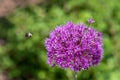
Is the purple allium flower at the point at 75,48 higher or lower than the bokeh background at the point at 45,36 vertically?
lower

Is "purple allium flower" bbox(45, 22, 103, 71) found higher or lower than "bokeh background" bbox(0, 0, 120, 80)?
→ lower

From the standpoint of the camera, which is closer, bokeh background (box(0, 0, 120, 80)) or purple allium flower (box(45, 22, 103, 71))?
purple allium flower (box(45, 22, 103, 71))

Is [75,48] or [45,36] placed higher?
[45,36]

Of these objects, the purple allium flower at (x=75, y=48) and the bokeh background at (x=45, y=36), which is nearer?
the purple allium flower at (x=75, y=48)

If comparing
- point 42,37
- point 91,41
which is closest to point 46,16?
point 42,37

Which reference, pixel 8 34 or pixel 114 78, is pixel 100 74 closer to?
pixel 114 78
